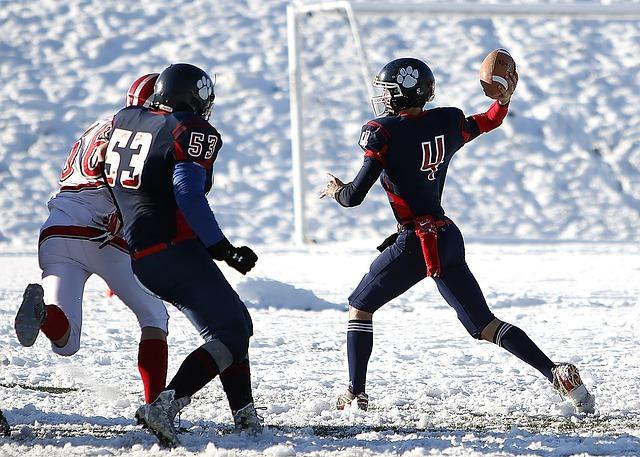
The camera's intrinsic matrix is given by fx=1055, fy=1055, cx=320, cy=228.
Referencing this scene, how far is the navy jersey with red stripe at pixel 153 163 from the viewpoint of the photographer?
409 cm

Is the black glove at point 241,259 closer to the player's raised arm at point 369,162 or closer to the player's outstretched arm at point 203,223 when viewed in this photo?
the player's outstretched arm at point 203,223

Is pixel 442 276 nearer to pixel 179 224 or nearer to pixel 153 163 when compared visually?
pixel 179 224

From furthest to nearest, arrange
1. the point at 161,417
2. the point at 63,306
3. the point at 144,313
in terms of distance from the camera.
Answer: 1. the point at 144,313
2. the point at 63,306
3. the point at 161,417

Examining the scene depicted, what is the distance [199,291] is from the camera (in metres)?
4.09

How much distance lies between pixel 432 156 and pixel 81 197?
1.64 metres

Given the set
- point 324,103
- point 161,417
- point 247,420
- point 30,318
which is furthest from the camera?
point 324,103

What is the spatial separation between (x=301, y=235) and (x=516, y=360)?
6967 mm

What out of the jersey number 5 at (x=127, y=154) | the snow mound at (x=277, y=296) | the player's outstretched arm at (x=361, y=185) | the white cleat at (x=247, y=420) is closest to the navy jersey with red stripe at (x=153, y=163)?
the jersey number 5 at (x=127, y=154)

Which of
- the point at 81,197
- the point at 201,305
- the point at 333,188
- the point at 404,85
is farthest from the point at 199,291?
the point at 404,85

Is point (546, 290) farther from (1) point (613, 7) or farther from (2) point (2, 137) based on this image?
(2) point (2, 137)

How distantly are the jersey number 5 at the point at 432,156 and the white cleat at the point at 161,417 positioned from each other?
172 cm

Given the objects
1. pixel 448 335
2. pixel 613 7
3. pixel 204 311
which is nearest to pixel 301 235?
pixel 613 7

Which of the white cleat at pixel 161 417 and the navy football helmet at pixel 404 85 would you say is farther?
the navy football helmet at pixel 404 85

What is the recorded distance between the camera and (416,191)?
16.4 ft
